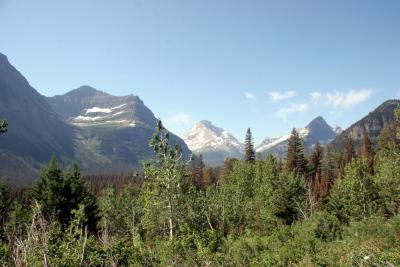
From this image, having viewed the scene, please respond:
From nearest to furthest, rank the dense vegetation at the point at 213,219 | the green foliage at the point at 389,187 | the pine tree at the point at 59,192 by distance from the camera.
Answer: the dense vegetation at the point at 213,219, the pine tree at the point at 59,192, the green foliage at the point at 389,187

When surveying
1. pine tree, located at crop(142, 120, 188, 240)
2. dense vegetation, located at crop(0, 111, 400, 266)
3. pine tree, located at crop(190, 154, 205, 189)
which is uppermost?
pine tree, located at crop(190, 154, 205, 189)

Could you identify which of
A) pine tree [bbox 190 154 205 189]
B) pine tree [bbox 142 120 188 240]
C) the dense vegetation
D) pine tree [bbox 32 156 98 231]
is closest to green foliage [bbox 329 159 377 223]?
the dense vegetation

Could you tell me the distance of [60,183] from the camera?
49.3 metres

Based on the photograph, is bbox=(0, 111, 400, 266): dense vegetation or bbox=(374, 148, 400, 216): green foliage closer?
bbox=(0, 111, 400, 266): dense vegetation

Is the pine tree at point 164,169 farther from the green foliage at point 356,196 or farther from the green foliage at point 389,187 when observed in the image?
the green foliage at point 389,187

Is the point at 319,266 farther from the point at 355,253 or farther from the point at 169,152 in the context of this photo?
the point at 169,152

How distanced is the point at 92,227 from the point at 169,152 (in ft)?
84.1

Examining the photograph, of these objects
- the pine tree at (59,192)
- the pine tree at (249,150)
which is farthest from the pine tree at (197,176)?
the pine tree at (59,192)

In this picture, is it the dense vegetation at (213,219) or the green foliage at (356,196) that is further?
the green foliage at (356,196)

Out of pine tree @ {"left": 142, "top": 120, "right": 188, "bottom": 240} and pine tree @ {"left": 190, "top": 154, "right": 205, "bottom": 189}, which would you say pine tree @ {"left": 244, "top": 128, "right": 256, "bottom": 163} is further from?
pine tree @ {"left": 142, "top": 120, "right": 188, "bottom": 240}

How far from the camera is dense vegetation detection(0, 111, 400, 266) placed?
15992mm

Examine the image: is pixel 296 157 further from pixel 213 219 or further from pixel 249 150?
pixel 213 219

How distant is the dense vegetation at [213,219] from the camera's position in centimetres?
1599

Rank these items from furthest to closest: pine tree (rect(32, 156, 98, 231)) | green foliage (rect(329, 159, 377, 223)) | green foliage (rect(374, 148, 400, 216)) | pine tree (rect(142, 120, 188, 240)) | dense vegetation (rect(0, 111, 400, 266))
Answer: green foliage (rect(329, 159, 377, 223)) → green foliage (rect(374, 148, 400, 216)) → pine tree (rect(32, 156, 98, 231)) → pine tree (rect(142, 120, 188, 240)) → dense vegetation (rect(0, 111, 400, 266))
